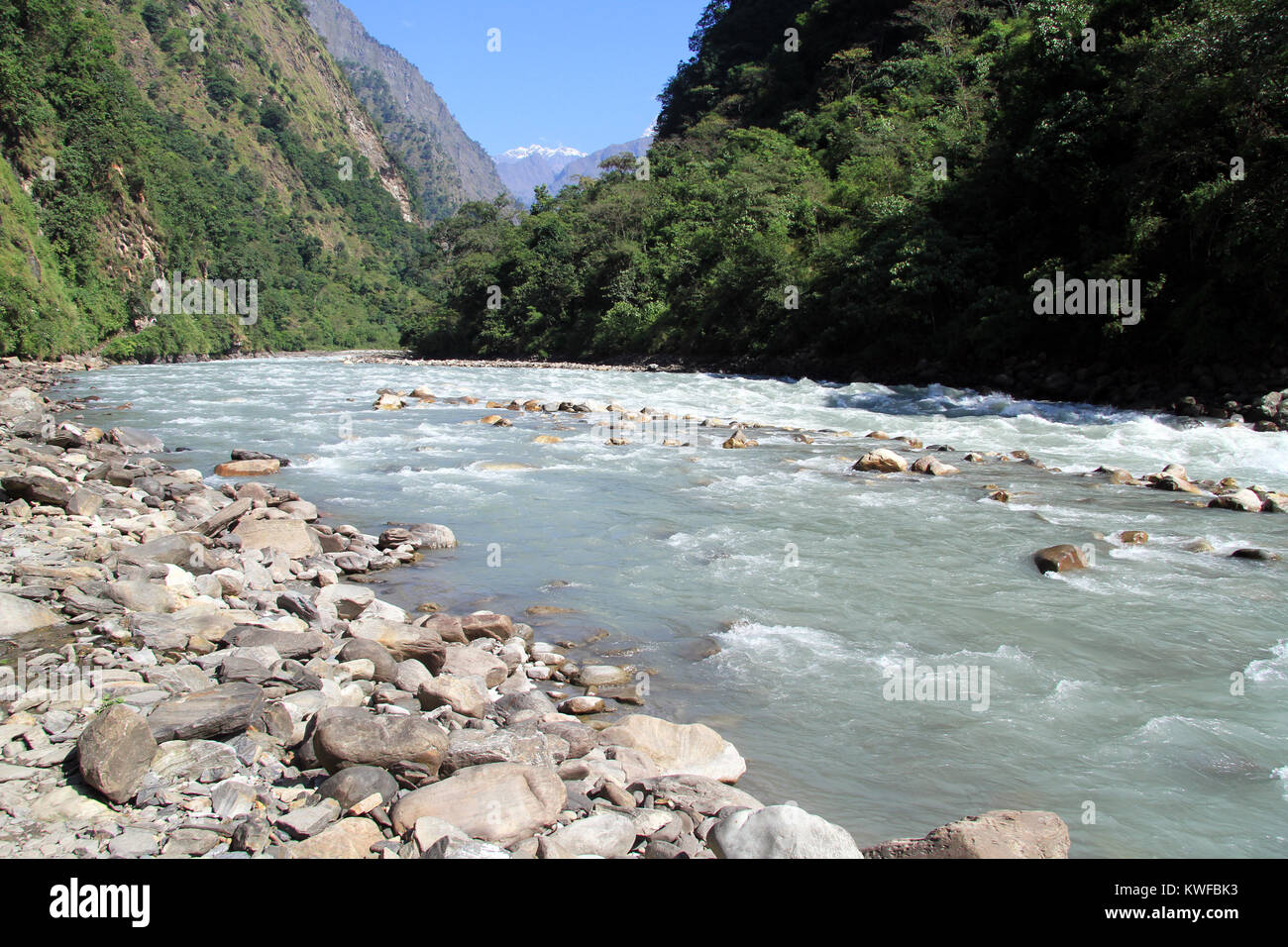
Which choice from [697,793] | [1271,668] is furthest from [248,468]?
[1271,668]

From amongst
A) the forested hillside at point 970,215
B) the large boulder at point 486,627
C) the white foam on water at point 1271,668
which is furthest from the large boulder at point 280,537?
the forested hillside at point 970,215

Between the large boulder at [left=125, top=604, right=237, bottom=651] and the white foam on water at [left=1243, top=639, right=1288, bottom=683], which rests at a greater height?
the large boulder at [left=125, top=604, right=237, bottom=651]


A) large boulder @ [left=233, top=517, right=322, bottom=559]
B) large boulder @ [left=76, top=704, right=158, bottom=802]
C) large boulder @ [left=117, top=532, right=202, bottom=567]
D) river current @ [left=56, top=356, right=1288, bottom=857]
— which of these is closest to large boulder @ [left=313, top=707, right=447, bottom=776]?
large boulder @ [left=76, top=704, right=158, bottom=802]

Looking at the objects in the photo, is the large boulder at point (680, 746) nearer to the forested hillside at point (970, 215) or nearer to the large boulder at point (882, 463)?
the large boulder at point (882, 463)

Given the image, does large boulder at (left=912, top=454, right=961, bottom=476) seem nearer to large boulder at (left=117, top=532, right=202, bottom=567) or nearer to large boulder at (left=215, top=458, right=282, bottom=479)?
large boulder at (left=117, top=532, right=202, bottom=567)

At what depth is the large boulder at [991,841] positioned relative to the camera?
290 centimetres

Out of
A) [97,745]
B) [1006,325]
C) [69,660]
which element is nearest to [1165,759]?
[97,745]

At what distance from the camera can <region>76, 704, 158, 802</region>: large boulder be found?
3.06 metres

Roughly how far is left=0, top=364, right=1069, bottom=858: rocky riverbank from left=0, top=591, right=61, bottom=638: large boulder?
1 centimetres

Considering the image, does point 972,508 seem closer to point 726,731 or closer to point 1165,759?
point 1165,759

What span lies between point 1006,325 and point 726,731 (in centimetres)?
1824

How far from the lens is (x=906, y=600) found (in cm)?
642

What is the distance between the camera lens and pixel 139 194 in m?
47.5

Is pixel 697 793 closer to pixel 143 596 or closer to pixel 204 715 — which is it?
pixel 204 715
